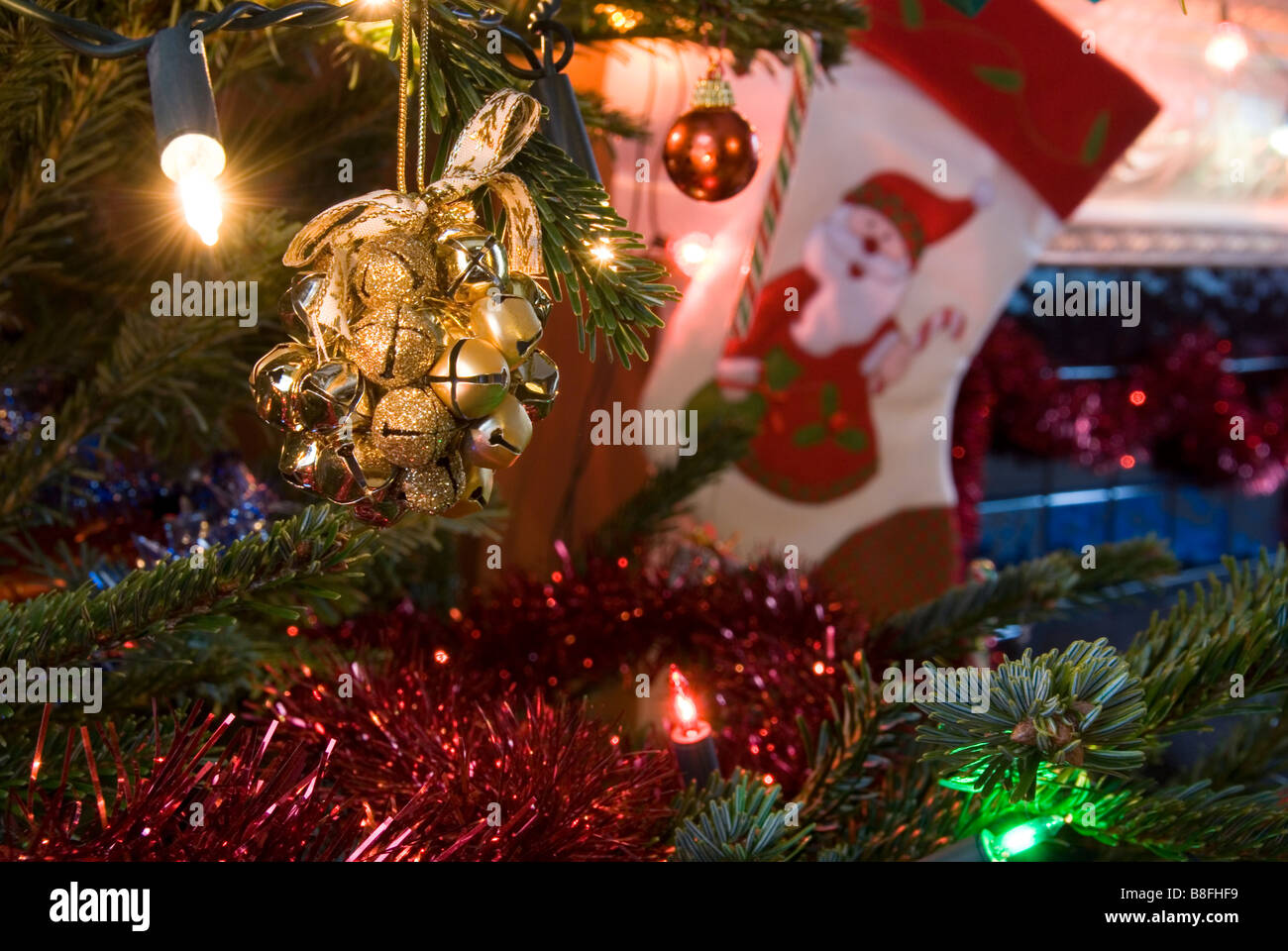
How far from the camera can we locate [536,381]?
382 millimetres

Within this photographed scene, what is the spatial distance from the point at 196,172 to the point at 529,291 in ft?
0.35

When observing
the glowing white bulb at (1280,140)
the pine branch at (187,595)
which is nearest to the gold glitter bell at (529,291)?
the pine branch at (187,595)

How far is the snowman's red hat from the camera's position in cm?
129

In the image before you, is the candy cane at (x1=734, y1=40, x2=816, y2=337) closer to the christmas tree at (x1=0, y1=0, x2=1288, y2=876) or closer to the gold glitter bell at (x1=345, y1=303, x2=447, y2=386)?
the christmas tree at (x1=0, y1=0, x2=1288, y2=876)

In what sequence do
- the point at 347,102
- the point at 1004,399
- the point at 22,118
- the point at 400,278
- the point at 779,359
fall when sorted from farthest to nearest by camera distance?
1. the point at 1004,399
2. the point at 779,359
3. the point at 347,102
4. the point at 22,118
5. the point at 400,278

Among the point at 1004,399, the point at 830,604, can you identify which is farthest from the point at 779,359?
the point at 830,604

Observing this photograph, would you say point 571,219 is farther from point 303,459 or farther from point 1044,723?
point 1044,723

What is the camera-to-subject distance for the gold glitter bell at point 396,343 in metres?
0.34

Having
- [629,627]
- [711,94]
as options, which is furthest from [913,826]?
[711,94]

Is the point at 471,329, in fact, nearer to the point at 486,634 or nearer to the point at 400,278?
the point at 400,278

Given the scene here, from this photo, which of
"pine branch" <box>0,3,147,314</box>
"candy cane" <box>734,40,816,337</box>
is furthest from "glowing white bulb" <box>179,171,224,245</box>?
"candy cane" <box>734,40,816,337</box>

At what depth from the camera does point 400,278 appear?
351 mm

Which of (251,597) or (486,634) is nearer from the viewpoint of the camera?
(251,597)
